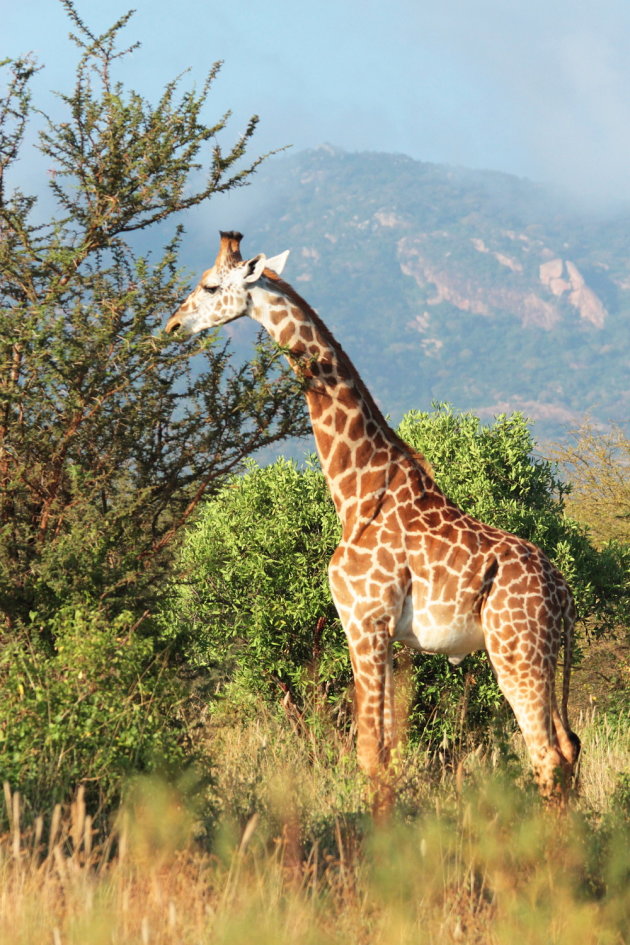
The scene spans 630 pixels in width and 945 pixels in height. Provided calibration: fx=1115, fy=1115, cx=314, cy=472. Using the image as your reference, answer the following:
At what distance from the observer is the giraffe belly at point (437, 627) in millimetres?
7586

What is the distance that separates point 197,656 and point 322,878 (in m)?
5.67

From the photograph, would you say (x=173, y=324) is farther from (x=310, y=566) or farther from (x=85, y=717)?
(x=310, y=566)

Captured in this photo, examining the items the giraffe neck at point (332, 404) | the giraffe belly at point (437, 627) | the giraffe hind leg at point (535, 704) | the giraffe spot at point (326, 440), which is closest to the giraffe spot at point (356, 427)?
the giraffe neck at point (332, 404)

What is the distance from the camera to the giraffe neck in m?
7.98

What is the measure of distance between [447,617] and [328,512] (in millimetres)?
3456

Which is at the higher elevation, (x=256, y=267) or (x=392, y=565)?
(x=256, y=267)

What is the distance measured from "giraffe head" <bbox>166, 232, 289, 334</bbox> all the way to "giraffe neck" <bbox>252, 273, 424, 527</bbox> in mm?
111

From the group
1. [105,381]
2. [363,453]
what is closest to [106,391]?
[105,381]

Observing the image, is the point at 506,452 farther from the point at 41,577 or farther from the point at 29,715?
the point at 29,715

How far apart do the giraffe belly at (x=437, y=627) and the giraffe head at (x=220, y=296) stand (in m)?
2.41

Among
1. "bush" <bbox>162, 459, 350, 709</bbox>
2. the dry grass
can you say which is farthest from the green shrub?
the dry grass

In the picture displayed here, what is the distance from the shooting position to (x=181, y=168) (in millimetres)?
8812

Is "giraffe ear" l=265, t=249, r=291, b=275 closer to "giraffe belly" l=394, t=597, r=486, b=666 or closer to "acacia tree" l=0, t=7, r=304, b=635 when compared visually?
"acacia tree" l=0, t=7, r=304, b=635

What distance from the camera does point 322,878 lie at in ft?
17.4
